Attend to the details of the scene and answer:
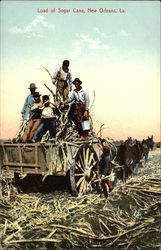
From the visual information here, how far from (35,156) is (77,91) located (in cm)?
133

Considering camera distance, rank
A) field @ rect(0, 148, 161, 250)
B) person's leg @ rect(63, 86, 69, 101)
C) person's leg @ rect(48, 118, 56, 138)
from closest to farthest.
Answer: field @ rect(0, 148, 161, 250)
person's leg @ rect(48, 118, 56, 138)
person's leg @ rect(63, 86, 69, 101)

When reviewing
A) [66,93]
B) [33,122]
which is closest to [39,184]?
[33,122]

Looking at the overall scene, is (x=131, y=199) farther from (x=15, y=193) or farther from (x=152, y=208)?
(x=15, y=193)

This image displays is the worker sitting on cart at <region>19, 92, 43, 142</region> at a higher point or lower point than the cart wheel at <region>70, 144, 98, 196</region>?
higher

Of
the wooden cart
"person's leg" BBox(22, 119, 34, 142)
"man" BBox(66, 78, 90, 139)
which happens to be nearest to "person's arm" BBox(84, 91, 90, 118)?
"man" BBox(66, 78, 90, 139)

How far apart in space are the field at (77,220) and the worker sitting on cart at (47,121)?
100cm

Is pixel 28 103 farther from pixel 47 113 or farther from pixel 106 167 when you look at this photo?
pixel 106 167

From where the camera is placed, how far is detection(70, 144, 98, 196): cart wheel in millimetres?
5227

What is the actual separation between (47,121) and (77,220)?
1.76 m

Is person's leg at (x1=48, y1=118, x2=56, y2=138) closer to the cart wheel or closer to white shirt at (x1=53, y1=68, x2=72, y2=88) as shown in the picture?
the cart wheel

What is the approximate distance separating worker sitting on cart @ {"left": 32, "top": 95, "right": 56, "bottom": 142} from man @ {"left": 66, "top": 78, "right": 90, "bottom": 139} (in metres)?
0.36

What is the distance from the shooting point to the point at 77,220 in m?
4.63

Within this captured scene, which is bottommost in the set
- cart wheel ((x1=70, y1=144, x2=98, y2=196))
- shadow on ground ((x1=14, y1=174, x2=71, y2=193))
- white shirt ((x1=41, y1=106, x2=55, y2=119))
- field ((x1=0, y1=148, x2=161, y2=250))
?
field ((x1=0, y1=148, x2=161, y2=250))

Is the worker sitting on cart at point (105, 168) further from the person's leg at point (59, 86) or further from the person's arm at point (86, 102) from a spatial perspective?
the person's leg at point (59, 86)
